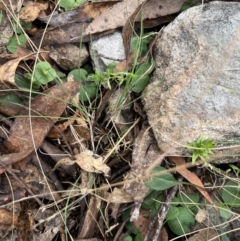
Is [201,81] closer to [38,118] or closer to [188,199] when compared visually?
[188,199]

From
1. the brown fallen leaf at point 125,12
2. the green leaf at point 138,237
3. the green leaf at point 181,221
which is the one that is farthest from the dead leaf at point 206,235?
the brown fallen leaf at point 125,12

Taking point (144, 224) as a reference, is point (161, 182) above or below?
above

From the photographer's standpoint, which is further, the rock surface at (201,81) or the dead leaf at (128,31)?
the dead leaf at (128,31)

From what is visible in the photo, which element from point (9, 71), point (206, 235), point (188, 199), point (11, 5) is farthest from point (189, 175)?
point (11, 5)

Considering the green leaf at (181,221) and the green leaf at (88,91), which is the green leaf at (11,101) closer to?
the green leaf at (88,91)

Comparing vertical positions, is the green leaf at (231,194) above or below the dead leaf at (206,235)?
above

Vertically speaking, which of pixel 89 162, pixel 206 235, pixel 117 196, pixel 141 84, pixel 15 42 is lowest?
pixel 206 235
